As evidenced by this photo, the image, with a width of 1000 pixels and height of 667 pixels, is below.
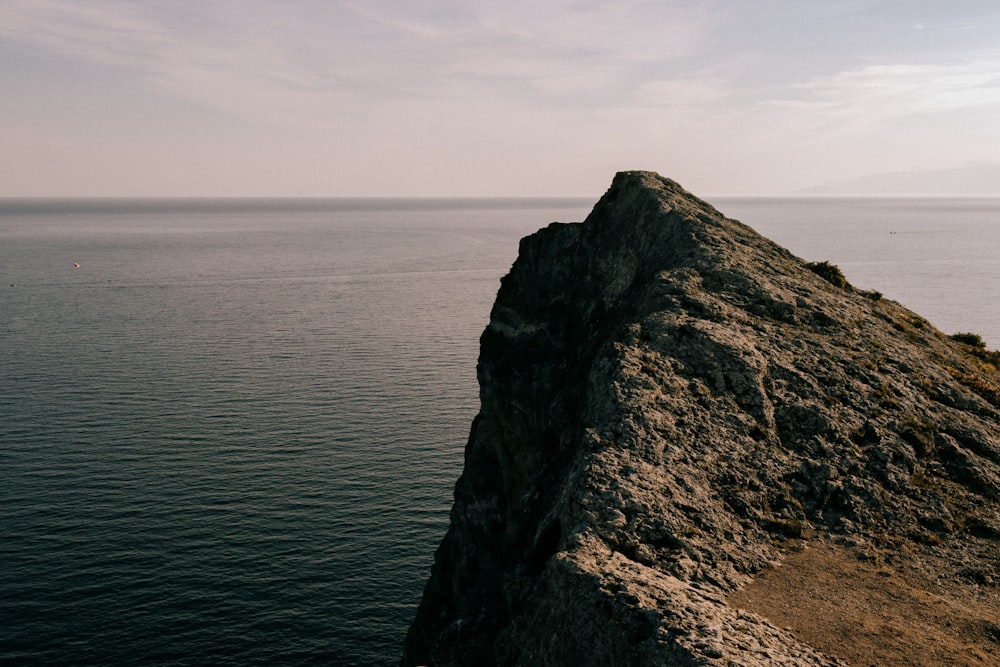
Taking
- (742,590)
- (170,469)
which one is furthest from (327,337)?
(742,590)

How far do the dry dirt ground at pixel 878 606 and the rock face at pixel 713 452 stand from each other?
2.23 ft

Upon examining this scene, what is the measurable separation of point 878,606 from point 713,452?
234 inches

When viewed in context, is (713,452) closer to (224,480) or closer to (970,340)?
(970,340)

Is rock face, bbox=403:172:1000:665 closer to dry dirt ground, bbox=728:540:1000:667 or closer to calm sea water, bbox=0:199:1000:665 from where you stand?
dry dirt ground, bbox=728:540:1000:667

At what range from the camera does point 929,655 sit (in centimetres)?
1523

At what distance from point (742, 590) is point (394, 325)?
115m

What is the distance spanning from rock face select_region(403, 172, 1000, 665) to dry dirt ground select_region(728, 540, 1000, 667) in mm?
679

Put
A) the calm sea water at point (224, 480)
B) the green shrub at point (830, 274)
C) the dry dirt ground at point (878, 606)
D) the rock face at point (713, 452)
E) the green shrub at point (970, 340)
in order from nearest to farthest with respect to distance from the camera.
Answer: the dry dirt ground at point (878, 606) < the rock face at point (713, 452) < the green shrub at point (830, 274) < the green shrub at point (970, 340) < the calm sea water at point (224, 480)

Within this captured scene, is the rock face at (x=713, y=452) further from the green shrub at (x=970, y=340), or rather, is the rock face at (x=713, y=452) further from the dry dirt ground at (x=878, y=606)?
the green shrub at (x=970, y=340)

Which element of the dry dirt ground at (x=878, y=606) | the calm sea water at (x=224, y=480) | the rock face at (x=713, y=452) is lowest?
the calm sea water at (x=224, y=480)

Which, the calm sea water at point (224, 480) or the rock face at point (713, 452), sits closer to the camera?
the rock face at point (713, 452)

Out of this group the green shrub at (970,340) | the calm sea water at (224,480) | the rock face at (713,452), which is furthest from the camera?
the calm sea water at (224,480)

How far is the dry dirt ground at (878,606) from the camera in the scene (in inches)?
602

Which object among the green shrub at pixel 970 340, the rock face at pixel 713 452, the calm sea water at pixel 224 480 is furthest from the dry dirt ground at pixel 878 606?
the calm sea water at pixel 224 480
